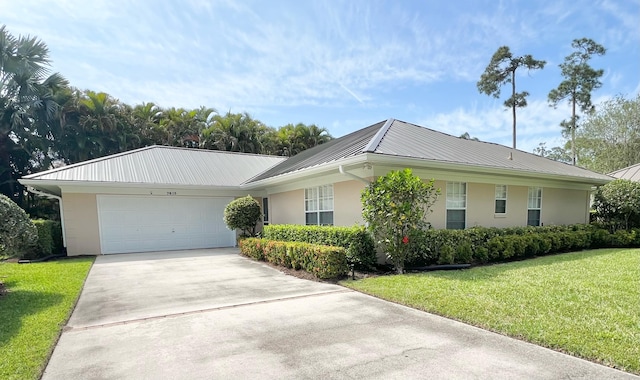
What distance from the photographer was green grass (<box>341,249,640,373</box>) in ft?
12.4

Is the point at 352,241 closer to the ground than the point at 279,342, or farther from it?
farther from it

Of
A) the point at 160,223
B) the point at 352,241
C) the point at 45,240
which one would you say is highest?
the point at 352,241

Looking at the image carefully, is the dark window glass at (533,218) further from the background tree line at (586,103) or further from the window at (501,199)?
the background tree line at (586,103)

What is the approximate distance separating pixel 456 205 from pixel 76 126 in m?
24.2

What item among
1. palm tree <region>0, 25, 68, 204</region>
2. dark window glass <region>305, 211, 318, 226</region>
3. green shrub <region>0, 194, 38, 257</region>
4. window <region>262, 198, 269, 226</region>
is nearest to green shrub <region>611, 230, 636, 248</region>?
dark window glass <region>305, 211, 318, 226</region>

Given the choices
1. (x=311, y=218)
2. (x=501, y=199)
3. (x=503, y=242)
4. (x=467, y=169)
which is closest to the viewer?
(x=503, y=242)

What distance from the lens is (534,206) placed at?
12.8m

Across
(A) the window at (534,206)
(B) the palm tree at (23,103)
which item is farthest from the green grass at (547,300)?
(B) the palm tree at (23,103)

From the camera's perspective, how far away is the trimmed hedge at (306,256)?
755cm

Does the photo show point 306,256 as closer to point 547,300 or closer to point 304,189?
point 304,189

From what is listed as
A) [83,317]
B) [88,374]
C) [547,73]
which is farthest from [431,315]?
[547,73]

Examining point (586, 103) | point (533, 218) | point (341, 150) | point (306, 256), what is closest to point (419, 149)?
point (341, 150)

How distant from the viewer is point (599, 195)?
13.5 m

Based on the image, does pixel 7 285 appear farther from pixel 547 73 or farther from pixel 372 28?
pixel 547 73
